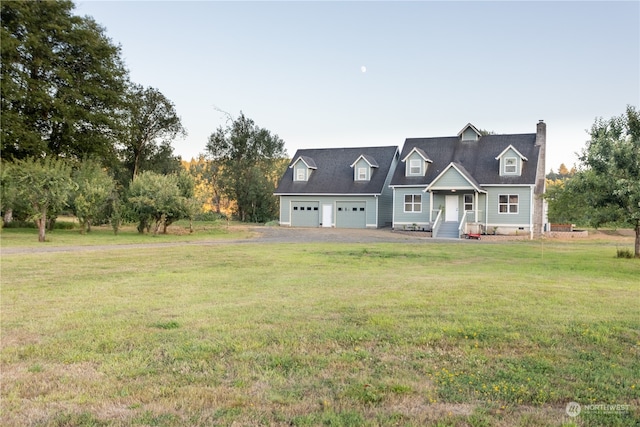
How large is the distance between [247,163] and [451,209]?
28.2 m

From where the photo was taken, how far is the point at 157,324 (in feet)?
21.9

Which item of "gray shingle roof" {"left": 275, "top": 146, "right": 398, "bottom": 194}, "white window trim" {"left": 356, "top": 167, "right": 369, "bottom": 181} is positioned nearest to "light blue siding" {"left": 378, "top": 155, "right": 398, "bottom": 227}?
"gray shingle roof" {"left": 275, "top": 146, "right": 398, "bottom": 194}

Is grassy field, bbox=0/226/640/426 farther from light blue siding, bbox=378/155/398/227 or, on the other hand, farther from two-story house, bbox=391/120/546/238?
light blue siding, bbox=378/155/398/227

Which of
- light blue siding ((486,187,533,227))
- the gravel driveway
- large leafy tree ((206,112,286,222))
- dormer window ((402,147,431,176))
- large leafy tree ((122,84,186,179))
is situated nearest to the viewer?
the gravel driveway

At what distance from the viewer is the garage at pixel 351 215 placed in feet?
130

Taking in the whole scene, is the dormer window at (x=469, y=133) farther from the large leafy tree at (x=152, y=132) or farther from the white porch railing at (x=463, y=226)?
the large leafy tree at (x=152, y=132)

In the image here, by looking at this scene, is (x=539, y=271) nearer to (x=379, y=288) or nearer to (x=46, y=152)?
(x=379, y=288)

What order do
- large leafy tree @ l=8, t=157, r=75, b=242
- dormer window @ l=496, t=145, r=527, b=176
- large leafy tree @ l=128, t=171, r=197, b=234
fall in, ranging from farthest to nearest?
dormer window @ l=496, t=145, r=527, b=176 → large leafy tree @ l=128, t=171, r=197, b=234 → large leafy tree @ l=8, t=157, r=75, b=242

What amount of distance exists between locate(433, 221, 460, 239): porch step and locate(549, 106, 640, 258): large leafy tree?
13967mm

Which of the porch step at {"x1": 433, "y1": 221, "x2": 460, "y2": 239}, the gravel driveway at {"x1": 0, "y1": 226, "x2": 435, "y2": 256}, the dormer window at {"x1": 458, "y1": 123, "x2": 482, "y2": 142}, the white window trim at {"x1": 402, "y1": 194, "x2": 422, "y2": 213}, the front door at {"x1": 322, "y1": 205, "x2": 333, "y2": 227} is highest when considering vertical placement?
the dormer window at {"x1": 458, "y1": 123, "x2": 482, "y2": 142}

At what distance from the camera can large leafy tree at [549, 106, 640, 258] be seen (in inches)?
600

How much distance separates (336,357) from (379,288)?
4669 millimetres

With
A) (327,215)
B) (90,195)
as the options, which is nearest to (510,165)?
(327,215)

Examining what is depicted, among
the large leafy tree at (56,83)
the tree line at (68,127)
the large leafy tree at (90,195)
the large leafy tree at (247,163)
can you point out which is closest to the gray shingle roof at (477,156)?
the tree line at (68,127)
